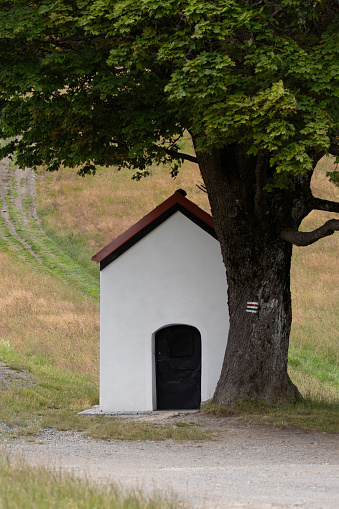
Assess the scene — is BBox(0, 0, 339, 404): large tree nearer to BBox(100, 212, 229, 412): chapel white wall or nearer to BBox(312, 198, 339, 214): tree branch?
BBox(312, 198, 339, 214): tree branch

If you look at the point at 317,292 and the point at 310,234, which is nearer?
the point at 310,234

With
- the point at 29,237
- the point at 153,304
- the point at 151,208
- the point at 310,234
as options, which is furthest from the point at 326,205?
the point at 151,208

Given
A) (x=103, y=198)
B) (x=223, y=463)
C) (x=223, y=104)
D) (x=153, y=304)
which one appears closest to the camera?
(x=223, y=463)

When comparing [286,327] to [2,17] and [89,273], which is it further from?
[89,273]

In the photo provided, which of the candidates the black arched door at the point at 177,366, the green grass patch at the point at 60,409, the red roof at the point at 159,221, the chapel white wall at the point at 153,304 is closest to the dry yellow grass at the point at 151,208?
the green grass patch at the point at 60,409

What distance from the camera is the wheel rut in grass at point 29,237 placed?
Result: 122 ft

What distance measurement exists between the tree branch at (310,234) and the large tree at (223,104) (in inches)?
1.3

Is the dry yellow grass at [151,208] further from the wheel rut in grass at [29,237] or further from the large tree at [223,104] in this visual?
the large tree at [223,104]

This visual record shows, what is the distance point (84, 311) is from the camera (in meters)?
30.7

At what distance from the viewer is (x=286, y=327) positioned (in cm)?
1474

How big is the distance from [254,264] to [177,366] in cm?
413

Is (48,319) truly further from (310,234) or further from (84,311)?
(310,234)

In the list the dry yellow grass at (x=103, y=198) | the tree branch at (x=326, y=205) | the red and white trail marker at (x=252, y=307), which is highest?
the dry yellow grass at (x=103, y=198)

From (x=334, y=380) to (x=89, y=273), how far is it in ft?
59.3
